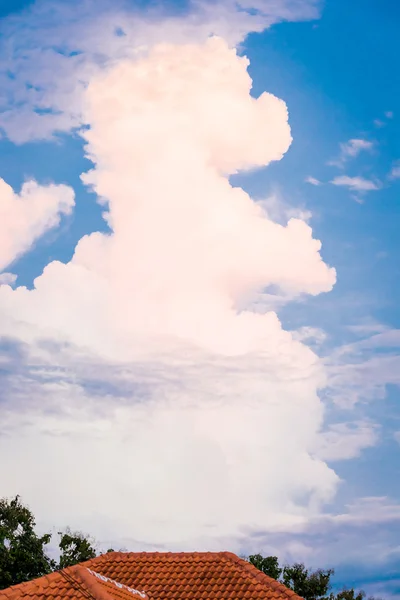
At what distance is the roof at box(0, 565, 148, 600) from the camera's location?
18.8 meters

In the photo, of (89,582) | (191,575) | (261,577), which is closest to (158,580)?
(191,575)

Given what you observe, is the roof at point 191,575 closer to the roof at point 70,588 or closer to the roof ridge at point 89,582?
the roof at point 70,588

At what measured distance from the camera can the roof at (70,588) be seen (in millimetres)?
18828

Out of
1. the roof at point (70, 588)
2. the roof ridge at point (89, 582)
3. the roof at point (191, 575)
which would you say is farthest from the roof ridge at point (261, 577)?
the roof ridge at point (89, 582)

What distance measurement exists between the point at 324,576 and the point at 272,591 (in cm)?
1223

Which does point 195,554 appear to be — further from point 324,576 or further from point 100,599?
point 324,576

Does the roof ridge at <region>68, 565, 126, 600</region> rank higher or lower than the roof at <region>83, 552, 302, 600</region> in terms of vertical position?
lower

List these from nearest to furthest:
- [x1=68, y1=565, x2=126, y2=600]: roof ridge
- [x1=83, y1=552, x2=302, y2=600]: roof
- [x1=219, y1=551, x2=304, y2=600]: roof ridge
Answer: [x1=68, y1=565, x2=126, y2=600]: roof ridge < [x1=83, y1=552, x2=302, y2=600]: roof < [x1=219, y1=551, x2=304, y2=600]: roof ridge

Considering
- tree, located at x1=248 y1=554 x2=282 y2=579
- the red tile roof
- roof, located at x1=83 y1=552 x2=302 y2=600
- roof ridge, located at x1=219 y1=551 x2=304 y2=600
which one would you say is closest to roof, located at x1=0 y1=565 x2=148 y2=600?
the red tile roof

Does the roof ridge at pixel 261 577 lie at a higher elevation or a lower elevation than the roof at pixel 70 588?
higher

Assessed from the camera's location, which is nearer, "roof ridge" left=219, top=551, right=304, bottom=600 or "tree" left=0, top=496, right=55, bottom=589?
"roof ridge" left=219, top=551, right=304, bottom=600

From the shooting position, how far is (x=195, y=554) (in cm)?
2345

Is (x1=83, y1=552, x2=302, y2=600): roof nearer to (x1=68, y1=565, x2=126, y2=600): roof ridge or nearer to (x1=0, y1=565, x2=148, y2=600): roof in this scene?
(x1=0, y1=565, x2=148, y2=600): roof

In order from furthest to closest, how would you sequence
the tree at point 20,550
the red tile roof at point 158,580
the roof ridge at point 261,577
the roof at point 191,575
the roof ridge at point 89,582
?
the tree at point 20,550 → the roof ridge at point 261,577 → the roof at point 191,575 → the red tile roof at point 158,580 → the roof ridge at point 89,582
